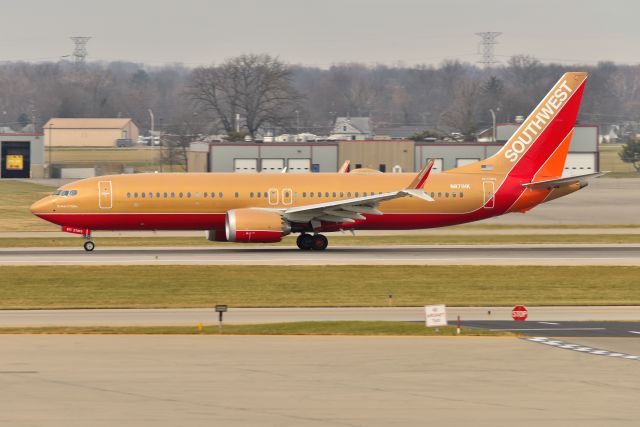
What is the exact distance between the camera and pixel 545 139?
198ft

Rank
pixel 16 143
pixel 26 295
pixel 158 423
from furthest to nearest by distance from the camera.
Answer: pixel 16 143 < pixel 26 295 < pixel 158 423

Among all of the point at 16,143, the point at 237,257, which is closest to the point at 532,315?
the point at 237,257

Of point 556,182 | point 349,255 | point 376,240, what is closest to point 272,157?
point 376,240

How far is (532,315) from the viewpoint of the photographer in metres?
35.8

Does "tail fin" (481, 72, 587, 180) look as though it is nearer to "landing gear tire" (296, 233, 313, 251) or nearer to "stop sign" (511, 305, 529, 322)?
"landing gear tire" (296, 233, 313, 251)

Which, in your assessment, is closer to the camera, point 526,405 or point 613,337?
point 526,405

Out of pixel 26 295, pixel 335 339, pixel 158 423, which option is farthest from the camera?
pixel 26 295

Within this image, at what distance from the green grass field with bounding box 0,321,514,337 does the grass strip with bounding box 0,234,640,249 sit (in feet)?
91.1

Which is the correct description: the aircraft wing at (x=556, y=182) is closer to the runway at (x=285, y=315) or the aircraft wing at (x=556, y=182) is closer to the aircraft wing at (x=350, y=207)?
the aircraft wing at (x=350, y=207)

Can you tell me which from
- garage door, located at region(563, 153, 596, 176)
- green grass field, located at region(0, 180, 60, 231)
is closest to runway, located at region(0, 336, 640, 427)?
green grass field, located at region(0, 180, 60, 231)

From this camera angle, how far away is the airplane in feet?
183

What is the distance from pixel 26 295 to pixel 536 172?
30451mm

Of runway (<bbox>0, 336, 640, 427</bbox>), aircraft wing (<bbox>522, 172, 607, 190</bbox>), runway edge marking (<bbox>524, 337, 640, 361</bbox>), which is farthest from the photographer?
aircraft wing (<bbox>522, 172, 607, 190</bbox>)

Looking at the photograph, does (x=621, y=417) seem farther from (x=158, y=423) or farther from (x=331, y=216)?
(x=331, y=216)
